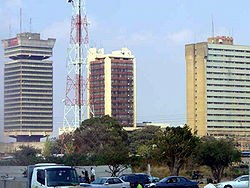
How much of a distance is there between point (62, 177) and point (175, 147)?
111 ft

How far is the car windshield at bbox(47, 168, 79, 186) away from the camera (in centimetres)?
3124

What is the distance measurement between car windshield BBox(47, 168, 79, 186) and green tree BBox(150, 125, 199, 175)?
32870mm

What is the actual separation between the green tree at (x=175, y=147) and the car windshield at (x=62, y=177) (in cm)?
3287

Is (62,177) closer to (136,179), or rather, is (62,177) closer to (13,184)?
(13,184)

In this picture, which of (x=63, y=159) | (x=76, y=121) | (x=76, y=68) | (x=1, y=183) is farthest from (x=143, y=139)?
(x=1, y=183)

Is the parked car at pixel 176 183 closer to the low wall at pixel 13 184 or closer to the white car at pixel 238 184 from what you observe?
the white car at pixel 238 184

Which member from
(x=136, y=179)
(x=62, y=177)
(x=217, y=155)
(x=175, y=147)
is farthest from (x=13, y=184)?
(x=217, y=155)

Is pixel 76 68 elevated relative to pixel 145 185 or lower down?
elevated

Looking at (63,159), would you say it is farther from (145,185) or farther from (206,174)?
(145,185)

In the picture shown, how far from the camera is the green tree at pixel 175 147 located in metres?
64.2

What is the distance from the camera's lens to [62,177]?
3164 centimetres

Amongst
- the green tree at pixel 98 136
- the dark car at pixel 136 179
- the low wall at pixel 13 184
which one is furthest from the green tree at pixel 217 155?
the low wall at pixel 13 184

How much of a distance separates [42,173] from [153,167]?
51.1 meters

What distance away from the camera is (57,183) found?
3117 centimetres
